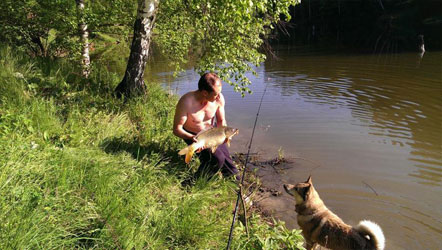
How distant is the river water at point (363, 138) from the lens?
188 inches

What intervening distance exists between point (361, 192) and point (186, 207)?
11.9ft

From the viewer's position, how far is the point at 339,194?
527cm

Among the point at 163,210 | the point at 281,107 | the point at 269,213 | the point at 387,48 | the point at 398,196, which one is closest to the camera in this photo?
the point at 163,210

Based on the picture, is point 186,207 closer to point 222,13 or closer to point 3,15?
point 222,13

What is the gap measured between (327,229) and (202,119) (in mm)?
2308

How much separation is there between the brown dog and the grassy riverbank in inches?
24.5

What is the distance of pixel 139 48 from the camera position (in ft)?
20.7

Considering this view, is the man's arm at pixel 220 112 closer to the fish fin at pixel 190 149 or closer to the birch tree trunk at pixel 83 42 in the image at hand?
the fish fin at pixel 190 149

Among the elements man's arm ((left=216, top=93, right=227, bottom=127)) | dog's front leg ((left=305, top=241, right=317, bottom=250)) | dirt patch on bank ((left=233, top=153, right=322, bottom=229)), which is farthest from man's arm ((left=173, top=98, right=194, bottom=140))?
dog's front leg ((left=305, top=241, right=317, bottom=250))

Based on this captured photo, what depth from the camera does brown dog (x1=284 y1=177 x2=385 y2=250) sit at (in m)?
3.25

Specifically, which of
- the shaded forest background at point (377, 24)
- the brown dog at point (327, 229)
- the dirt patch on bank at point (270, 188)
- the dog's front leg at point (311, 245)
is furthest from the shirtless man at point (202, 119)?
the shaded forest background at point (377, 24)

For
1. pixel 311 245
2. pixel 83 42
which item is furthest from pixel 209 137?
pixel 83 42

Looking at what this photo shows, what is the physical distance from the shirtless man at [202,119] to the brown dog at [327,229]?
3.53 feet

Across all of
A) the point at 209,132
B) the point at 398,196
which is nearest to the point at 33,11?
the point at 209,132
